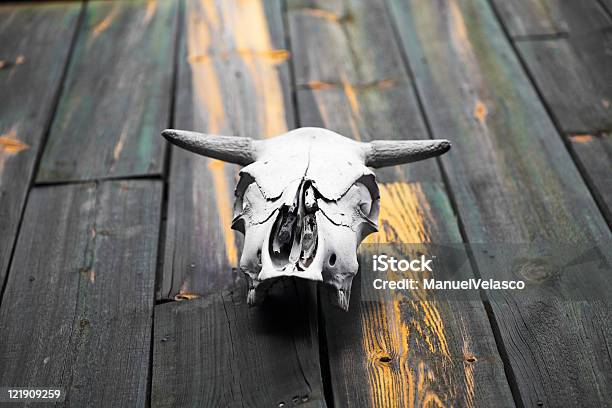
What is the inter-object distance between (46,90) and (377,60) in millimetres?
1274

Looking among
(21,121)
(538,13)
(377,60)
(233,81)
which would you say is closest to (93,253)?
(21,121)

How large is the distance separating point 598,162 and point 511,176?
29 cm

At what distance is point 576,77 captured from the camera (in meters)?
2.93

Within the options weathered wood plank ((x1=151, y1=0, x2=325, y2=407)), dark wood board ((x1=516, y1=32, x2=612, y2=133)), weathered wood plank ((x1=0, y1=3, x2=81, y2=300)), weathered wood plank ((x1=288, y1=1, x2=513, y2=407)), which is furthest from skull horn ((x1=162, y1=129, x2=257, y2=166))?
dark wood board ((x1=516, y1=32, x2=612, y2=133))

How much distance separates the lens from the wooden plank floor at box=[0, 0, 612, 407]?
6.03 ft

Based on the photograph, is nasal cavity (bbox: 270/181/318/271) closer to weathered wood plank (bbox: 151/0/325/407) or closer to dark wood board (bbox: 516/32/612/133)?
weathered wood plank (bbox: 151/0/325/407)

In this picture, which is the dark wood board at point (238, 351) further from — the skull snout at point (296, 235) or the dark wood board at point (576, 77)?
the dark wood board at point (576, 77)

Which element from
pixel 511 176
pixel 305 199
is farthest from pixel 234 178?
pixel 511 176

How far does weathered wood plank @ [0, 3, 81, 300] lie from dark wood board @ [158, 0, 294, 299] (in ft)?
1.54

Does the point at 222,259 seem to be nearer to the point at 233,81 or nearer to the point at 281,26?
the point at 233,81

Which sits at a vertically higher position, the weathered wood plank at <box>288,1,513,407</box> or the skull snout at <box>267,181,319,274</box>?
the skull snout at <box>267,181,319,274</box>

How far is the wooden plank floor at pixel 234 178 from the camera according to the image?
72.3 inches

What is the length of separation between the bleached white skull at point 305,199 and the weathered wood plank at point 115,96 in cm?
65

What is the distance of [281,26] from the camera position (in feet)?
10.8
